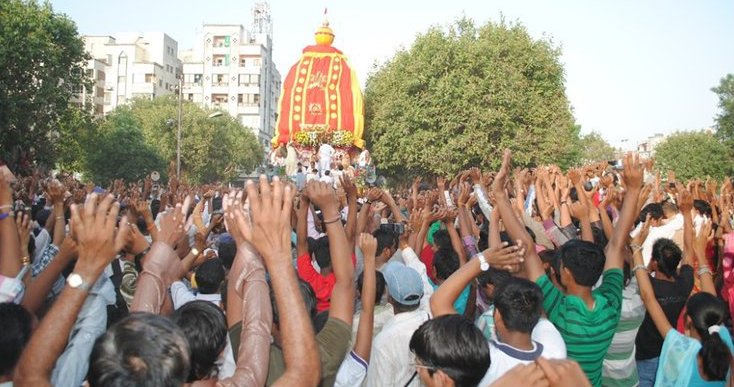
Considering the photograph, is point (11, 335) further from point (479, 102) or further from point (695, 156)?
point (695, 156)

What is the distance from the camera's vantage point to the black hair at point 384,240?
6.04 m

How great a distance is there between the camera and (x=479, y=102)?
30.0 m

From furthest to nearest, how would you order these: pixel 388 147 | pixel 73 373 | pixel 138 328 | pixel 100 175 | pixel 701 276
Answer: pixel 100 175, pixel 388 147, pixel 701 276, pixel 73 373, pixel 138 328

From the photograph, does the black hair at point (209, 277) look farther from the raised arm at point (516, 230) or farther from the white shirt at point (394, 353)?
the raised arm at point (516, 230)

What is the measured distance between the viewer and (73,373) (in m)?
2.91

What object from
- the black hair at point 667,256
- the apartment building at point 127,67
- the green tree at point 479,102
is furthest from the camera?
the apartment building at point 127,67

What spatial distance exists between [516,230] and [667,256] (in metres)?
1.36

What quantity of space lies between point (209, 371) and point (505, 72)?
29228 millimetres

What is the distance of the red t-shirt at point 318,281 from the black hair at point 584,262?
6.09 ft

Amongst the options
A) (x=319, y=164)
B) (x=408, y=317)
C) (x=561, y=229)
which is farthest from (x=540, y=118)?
(x=408, y=317)

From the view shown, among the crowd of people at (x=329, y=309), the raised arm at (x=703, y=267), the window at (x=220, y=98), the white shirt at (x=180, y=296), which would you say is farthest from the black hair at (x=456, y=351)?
the window at (x=220, y=98)

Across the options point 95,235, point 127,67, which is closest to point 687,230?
point 95,235

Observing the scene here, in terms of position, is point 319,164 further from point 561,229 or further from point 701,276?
point 701,276

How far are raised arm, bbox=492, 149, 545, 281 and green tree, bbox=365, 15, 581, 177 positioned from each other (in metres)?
25.4
